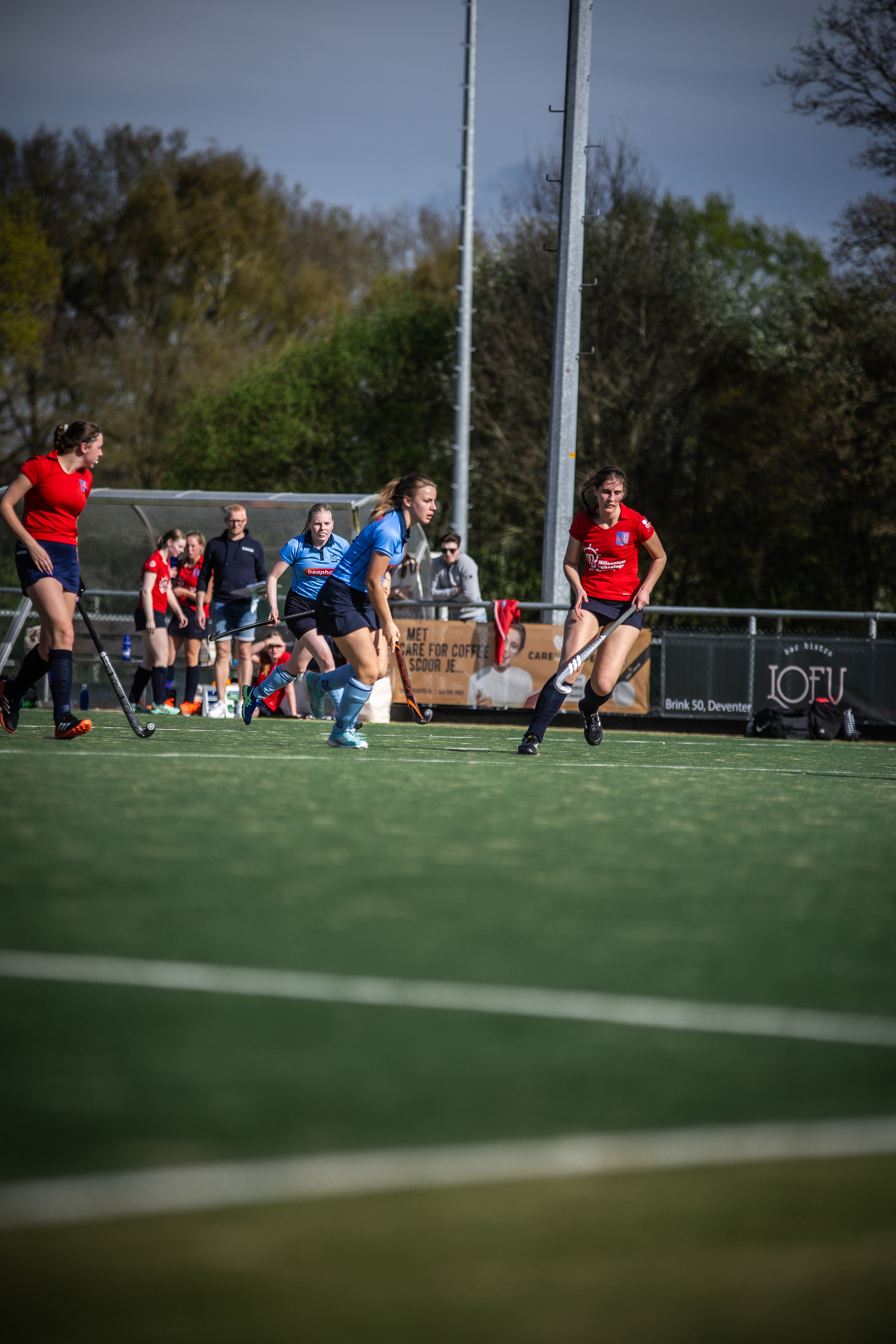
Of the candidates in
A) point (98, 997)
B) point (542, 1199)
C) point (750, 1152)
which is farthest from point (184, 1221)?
point (98, 997)

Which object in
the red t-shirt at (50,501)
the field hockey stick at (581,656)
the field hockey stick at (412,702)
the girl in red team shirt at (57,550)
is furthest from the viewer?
the field hockey stick at (412,702)

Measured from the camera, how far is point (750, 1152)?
211cm

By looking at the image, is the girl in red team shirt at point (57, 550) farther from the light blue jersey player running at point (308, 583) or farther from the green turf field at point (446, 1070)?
the green turf field at point (446, 1070)

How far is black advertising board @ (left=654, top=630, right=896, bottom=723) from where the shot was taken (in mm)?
15008

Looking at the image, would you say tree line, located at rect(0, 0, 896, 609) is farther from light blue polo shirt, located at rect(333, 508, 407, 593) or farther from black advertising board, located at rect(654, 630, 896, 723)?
light blue polo shirt, located at rect(333, 508, 407, 593)

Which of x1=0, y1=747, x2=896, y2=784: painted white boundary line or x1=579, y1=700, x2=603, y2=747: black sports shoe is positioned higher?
x1=579, y1=700, x2=603, y2=747: black sports shoe

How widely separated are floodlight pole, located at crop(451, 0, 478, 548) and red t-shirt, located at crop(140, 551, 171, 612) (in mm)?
9002

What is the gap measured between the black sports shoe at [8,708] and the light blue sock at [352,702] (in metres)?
2.18

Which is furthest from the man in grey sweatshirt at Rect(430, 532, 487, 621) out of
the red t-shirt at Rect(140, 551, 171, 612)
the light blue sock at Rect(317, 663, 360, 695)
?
the light blue sock at Rect(317, 663, 360, 695)

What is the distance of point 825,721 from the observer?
579 inches

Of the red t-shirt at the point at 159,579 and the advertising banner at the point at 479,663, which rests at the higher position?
the red t-shirt at the point at 159,579

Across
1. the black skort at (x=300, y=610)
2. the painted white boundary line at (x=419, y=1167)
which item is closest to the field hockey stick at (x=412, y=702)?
the black skort at (x=300, y=610)

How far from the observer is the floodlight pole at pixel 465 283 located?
23.4 m

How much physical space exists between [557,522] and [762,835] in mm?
12424
